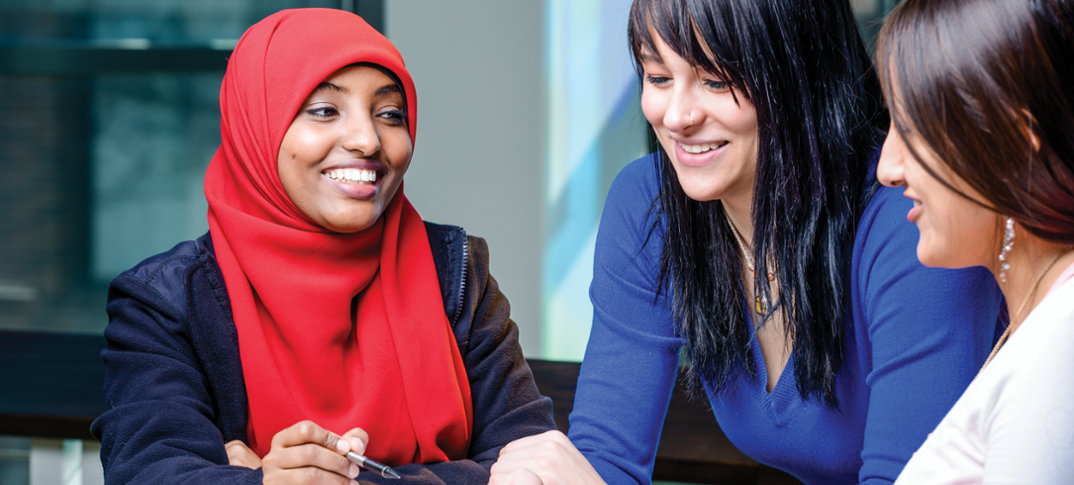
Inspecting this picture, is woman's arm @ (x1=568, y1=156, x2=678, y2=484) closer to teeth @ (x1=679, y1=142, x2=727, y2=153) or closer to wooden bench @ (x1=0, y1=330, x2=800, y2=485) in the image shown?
teeth @ (x1=679, y1=142, x2=727, y2=153)

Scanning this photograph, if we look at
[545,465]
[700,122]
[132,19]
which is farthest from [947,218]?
[132,19]

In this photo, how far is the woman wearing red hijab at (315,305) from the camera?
3.66ft

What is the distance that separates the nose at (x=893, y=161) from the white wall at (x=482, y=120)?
6.30 ft

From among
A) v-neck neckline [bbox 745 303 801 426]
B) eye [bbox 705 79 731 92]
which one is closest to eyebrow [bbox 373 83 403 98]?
eye [bbox 705 79 731 92]

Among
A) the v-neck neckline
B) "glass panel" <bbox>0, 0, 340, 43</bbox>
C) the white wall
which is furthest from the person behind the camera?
"glass panel" <bbox>0, 0, 340, 43</bbox>

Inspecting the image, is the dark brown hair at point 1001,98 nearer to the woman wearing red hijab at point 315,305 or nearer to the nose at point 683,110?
the nose at point 683,110

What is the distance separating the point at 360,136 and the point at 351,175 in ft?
0.20

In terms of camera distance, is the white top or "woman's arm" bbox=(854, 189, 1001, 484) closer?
the white top

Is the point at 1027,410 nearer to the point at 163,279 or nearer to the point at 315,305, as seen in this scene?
the point at 315,305

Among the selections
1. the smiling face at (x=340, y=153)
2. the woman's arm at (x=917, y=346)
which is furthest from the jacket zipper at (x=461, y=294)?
the woman's arm at (x=917, y=346)

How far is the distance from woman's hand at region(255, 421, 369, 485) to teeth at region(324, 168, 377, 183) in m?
0.36

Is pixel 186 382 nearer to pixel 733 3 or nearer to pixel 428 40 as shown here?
pixel 733 3

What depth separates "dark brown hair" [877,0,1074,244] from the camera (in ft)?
2.11

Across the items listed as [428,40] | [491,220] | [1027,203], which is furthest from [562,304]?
[1027,203]
